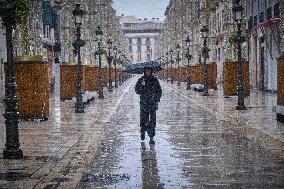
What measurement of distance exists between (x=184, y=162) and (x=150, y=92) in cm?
318

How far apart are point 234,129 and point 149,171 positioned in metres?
6.63

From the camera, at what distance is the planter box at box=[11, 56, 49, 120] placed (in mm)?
17859

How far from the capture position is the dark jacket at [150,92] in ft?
41.2

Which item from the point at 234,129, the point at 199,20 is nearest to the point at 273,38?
the point at 234,129

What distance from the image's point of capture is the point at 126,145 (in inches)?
480

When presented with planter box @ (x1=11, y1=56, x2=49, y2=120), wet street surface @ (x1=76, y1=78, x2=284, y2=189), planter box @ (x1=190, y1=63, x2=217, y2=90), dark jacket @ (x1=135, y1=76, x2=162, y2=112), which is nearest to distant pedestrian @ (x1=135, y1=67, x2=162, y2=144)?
dark jacket @ (x1=135, y1=76, x2=162, y2=112)

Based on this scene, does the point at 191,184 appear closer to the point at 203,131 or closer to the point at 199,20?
the point at 203,131

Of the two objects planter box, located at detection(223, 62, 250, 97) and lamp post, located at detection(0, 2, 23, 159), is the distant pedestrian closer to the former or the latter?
lamp post, located at detection(0, 2, 23, 159)

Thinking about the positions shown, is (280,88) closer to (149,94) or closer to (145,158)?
(149,94)

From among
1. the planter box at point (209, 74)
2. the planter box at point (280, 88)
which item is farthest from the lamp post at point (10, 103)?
the planter box at point (209, 74)

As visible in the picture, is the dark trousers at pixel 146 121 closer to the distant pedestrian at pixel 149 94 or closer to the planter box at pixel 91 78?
the distant pedestrian at pixel 149 94

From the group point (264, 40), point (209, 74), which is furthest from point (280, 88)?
point (209, 74)

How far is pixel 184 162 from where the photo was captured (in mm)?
9719

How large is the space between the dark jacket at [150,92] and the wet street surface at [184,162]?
0.85 m
